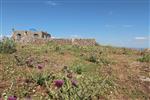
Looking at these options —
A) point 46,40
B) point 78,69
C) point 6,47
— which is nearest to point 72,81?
point 78,69

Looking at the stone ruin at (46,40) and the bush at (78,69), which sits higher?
the stone ruin at (46,40)

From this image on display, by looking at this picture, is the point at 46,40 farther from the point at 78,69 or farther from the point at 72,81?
the point at 72,81

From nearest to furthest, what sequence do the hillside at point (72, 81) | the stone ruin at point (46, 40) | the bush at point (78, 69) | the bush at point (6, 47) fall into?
1. the hillside at point (72, 81)
2. the bush at point (78, 69)
3. the bush at point (6, 47)
4. the stone ruin at point (46, 40)

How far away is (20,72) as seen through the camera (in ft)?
25.0

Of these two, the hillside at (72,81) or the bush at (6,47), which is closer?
the hillside at (72,81)

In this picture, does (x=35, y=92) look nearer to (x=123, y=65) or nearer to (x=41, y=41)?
(x=123, y=65)

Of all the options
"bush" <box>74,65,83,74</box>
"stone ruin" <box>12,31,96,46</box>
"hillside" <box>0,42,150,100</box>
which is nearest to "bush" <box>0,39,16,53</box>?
"hillside" <box>0,42,150,100</box>

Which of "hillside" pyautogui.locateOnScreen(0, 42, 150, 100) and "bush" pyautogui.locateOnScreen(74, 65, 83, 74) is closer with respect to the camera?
"hillside" pyautogui.locateOnScreen(0, 42, 150, 100)

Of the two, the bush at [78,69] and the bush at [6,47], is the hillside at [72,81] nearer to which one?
the bush at [78,69]

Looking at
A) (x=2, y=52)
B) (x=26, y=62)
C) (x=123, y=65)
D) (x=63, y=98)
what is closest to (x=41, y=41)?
(x=2, y=52)

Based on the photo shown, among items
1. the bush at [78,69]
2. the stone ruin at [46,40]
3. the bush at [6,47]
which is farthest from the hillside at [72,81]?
the stone ruin at [46,40]

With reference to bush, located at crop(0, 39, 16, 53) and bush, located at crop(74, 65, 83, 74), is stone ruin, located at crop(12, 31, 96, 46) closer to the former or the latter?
bush, located at crop(0, 39, 16, 53)

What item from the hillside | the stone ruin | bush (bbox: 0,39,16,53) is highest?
the stone ruin

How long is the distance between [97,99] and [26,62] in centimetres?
292
